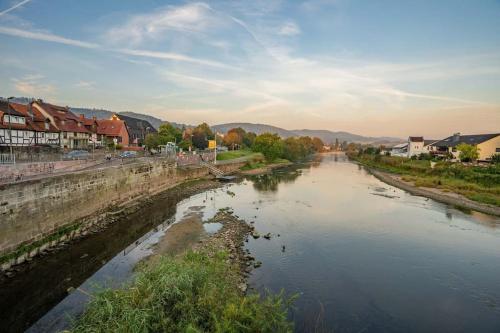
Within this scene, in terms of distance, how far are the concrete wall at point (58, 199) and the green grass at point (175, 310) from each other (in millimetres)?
11151

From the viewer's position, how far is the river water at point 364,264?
12578mm

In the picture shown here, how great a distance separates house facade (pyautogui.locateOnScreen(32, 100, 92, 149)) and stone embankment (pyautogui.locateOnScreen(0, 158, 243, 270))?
21189 millimetres

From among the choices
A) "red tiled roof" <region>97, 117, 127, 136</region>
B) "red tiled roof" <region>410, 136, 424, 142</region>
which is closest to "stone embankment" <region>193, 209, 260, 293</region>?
"red tiled roof" <region>97, 117, 127, 136</region>

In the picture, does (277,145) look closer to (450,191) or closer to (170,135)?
(170,135)

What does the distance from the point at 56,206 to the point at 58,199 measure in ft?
1.64

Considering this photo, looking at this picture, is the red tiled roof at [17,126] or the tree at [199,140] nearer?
the red tiled roof at [17,126]

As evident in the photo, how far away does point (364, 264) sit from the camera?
17625mm

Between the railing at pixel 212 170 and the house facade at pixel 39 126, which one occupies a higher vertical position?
the house facade at pixel 39 126

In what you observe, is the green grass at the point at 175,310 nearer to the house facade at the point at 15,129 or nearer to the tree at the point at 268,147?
the house facade at the point at 15,129

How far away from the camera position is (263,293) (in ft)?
45.8

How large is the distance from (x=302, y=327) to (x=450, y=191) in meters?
39.2

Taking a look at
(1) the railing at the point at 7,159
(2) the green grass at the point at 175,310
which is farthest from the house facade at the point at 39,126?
(2) the green grass at the point at 175,310

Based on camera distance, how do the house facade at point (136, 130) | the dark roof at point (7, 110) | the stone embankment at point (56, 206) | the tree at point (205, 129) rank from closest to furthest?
the stone embankment at point (56, 206) → the dark roof at point (7, 110) → the house facade at point (136, 130) → the tree at point (205, 129)

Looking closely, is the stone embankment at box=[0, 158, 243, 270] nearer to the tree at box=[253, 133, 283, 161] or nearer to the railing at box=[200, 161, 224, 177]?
the railing at box=[200, 161, 224, 177]
